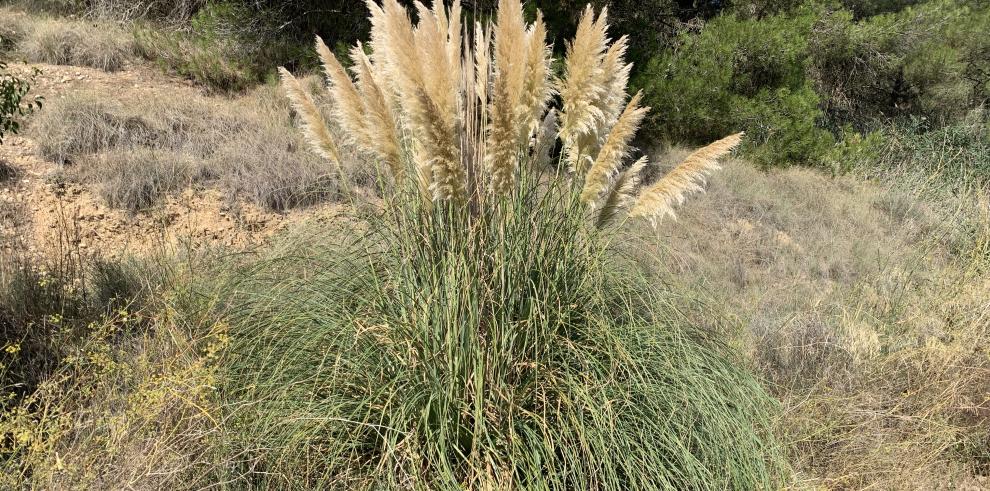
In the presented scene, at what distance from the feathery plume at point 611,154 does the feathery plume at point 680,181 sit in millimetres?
187

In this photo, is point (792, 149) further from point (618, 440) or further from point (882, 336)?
point (618, 440)

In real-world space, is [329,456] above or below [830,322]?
above

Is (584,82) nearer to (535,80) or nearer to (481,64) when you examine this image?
(535,80)

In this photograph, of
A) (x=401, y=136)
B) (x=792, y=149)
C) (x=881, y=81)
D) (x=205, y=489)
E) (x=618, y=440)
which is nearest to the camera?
(x=205, y=489)

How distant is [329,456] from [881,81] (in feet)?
56.9

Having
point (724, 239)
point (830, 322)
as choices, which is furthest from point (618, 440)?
point (724, 239)

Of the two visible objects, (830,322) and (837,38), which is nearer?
(830,322)

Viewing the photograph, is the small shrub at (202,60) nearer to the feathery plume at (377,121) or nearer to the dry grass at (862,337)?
the dry grass at (862,337)

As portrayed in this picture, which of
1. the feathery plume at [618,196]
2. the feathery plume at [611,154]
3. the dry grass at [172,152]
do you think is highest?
the feathery plume at [611,154]

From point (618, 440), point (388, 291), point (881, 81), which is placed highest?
point (388, 291)

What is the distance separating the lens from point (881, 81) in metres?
16.4

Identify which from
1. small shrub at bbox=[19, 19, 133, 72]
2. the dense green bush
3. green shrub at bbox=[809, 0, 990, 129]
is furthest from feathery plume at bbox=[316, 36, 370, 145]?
green shrub at bbox=[809, 0, 990, 129]

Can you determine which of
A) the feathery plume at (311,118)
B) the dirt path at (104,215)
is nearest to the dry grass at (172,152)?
the dirt path at (104,215)

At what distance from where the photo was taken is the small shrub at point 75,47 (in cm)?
873
